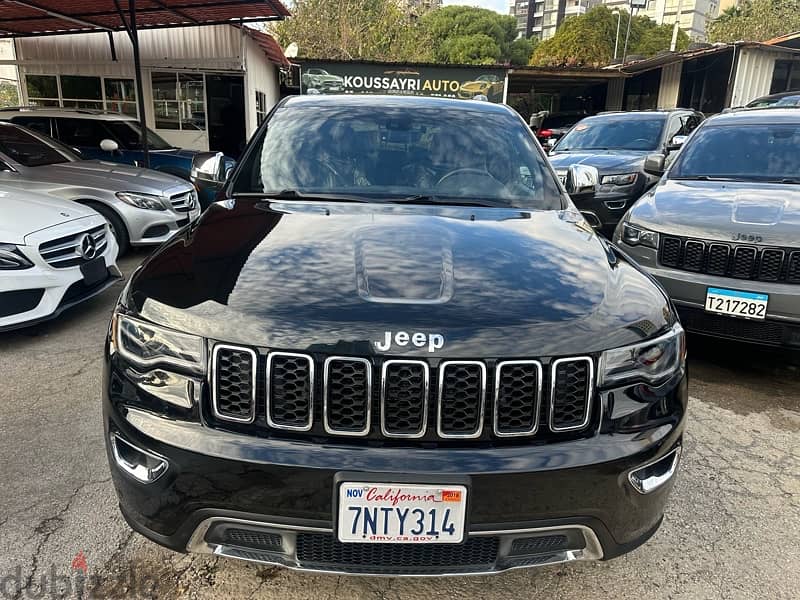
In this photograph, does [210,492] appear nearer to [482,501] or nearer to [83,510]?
[482,501]

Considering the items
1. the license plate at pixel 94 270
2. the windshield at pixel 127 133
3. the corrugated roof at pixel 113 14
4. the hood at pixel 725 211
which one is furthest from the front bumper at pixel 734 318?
the corrugated roof at pixel 113 14

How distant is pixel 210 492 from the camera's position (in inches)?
64.5

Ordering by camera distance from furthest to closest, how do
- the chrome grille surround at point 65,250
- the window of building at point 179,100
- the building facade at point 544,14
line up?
1. the building facade at point 544,14
2. the window of building at point 179,100
3. the chrome grille surround at point 65,250

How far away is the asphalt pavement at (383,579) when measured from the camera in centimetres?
210

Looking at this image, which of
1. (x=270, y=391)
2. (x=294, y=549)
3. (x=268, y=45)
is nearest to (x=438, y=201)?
(x=270, y=391)

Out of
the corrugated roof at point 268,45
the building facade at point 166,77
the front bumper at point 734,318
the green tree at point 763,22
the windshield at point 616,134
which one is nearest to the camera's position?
the front bumper at point 734,318

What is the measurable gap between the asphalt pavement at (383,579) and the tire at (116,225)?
3089 mm

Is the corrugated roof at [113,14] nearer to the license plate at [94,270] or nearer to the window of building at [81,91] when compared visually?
the window of building at [81,91]

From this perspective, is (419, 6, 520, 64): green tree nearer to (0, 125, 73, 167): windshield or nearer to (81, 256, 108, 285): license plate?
(0, 125, 73, 167): windshield

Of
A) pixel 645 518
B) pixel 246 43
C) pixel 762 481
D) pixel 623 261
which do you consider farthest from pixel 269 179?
pixel 246 43

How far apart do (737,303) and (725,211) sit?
0.73 meters

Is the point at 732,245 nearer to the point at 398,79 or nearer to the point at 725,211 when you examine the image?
the point at 725,211

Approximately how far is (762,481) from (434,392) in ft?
6.82

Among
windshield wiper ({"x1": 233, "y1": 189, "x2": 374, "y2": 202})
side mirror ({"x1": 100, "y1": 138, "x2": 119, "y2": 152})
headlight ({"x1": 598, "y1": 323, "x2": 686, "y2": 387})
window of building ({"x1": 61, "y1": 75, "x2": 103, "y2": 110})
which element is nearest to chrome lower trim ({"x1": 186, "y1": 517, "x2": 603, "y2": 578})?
headlight ({"x1": 598, "y1": 323, "x2": 686, "y2": 387})
